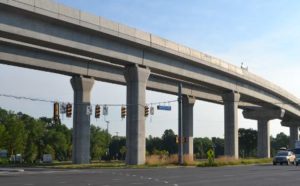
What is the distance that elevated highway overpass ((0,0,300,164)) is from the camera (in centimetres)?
3956

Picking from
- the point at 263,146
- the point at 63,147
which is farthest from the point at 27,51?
the point at 63,147

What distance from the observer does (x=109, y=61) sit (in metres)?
49.2

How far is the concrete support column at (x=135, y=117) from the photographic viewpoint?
1948 inches

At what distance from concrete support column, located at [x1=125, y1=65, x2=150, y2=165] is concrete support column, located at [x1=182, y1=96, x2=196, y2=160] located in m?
22.1

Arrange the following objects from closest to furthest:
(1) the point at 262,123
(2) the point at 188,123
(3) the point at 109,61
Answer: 1. (3) the point at 109,61
2. (2) the point at 188,123
3. (1) the point at 262,123

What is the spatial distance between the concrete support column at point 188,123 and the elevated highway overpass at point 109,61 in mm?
144

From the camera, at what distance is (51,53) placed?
5131cm

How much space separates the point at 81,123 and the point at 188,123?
70.8ft

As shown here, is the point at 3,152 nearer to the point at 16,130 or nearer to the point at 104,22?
the point at 16,130

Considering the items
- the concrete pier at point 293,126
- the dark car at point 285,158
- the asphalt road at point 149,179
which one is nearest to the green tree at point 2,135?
the dark car at point 285,158

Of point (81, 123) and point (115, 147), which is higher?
point (81, 123)

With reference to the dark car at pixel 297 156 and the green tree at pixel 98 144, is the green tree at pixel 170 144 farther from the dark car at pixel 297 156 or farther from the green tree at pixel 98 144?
the dark car at pixel 297 156

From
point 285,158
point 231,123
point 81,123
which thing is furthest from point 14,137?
point 285,158

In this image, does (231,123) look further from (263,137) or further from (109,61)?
(263,137)
